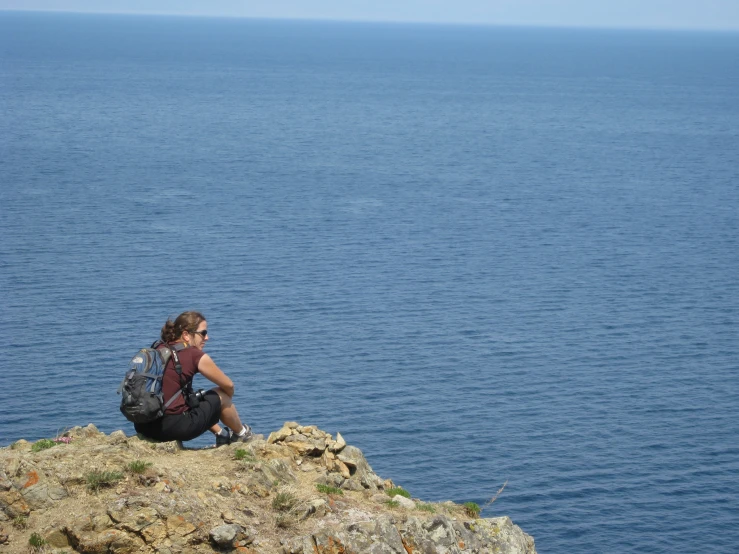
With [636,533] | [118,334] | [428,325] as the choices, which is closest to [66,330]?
[118,334]

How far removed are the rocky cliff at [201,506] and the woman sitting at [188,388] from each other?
565 mm

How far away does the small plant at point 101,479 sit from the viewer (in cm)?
1733

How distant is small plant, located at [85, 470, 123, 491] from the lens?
1733 cm

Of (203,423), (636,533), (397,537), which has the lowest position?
(636,533)

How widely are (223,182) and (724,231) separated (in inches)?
2468

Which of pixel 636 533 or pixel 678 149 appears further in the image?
pixel 678 149

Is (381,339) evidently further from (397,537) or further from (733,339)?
(397,537)

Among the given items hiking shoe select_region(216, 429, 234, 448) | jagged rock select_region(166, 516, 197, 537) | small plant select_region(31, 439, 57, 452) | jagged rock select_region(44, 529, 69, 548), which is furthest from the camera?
hiking shoe select_region(216, 429, 234, 448)

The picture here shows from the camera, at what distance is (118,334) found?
254ft

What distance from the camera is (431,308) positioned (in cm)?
8862

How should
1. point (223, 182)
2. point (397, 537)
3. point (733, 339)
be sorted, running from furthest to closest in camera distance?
point (223, 182) < point (733, 339) < point (397, 537)

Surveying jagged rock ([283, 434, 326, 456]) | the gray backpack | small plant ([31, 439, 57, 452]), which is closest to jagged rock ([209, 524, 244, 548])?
the gray backpack

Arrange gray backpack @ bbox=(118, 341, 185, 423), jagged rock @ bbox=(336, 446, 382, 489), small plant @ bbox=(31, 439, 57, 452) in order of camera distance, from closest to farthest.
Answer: gray backpack @ bbox=(118, 341, 185, 423) < small plant @ bbox=(31, 439, 57, 452) < jagged rock @ bbox=(336, 446, 382, 489)

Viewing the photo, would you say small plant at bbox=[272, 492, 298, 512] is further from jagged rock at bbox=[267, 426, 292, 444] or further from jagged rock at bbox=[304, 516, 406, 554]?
jagged rock at bbox=[267, 426, 292, 444]
